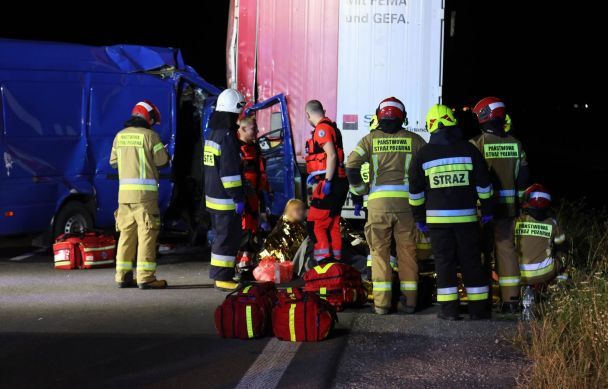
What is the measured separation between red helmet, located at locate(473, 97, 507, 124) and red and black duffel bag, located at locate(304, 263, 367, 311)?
5.89 feet

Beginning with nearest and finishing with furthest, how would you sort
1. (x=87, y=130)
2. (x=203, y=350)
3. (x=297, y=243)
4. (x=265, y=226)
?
(x=203, y=350)
(x=297, y=243)
(x=265, y=226)
(x=87, y=130)

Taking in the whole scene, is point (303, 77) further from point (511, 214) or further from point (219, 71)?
point (219, 71)

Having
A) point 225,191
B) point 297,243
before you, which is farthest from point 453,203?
point 297,243

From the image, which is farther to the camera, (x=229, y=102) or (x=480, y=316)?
(x=229, y=102)

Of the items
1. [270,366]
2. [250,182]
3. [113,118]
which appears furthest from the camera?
[113,118]

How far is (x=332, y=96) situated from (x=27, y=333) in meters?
5.33

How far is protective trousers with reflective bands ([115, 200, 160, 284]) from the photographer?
395 inches

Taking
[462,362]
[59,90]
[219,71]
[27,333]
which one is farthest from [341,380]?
[219,71]

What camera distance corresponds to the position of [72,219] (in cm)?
1229

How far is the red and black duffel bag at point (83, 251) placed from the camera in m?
11.2

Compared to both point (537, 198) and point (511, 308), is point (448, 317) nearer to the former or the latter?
point (511, 308)

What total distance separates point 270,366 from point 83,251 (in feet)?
16.2

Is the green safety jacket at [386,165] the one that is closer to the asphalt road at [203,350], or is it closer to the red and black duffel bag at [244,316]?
the asphalt road at [203,350]

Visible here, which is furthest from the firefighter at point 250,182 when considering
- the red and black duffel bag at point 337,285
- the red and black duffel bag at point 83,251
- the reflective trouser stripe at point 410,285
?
the reflective trouser stripe at point 410,285
